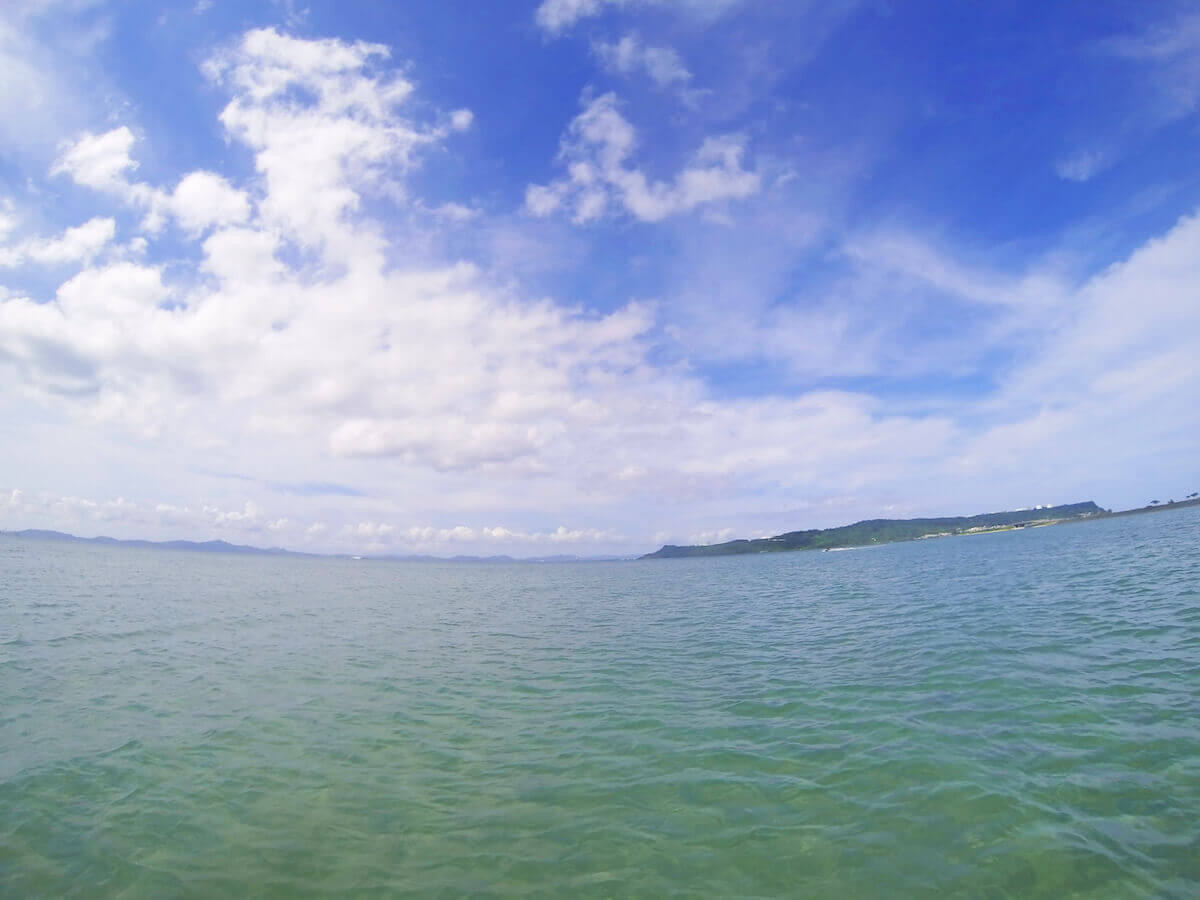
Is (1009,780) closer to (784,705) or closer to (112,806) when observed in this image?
(784,705)

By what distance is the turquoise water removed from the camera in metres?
10.4

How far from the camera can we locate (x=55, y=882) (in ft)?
34.5

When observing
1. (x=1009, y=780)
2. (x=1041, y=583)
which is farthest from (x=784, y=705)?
(x=1041, y=583)

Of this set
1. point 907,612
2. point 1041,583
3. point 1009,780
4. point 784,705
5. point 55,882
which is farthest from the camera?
point 1041,583

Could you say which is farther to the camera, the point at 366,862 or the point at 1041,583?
the point at 1041,583

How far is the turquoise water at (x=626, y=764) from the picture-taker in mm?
10406

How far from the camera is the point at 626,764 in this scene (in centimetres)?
1544

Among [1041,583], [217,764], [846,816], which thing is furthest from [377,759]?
[1041,583]

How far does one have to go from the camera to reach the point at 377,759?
54.0ft

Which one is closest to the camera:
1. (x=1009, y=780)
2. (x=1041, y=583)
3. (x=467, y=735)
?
(x=1009, y=780)

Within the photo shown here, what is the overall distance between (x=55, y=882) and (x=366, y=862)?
607 centimetres

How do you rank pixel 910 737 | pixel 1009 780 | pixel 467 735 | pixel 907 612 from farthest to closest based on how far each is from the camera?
pixel 907 612 → pixel 467 735 → pixel 910 737 → pixel 1009 780

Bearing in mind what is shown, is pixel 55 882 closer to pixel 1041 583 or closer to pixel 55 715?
pixel 55 715

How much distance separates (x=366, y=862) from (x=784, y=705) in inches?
582
